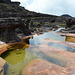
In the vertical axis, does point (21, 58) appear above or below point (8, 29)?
below

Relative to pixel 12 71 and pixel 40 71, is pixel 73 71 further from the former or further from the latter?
pixel 12 71

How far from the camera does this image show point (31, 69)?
7270 millimetres

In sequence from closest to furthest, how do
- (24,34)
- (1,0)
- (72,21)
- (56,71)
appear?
(56,71)
(24,34)
(72,21)
(1,0)

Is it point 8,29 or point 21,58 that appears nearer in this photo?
point 21,58

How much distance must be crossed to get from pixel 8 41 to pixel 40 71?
1174cm

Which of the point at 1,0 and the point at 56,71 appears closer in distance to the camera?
the point at 56,71

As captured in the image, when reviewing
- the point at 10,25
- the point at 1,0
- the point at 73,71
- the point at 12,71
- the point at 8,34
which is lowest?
the point at 12,71

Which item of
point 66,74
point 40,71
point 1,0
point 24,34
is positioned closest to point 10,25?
point 24,34

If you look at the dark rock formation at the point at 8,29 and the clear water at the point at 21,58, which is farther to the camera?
the dark rock formation at the point at 8,29

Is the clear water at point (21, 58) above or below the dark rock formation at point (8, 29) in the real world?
below

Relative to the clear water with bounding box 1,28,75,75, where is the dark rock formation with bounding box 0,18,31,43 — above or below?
above

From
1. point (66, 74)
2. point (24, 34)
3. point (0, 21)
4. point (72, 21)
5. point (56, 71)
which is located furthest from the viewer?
point (72, 21)

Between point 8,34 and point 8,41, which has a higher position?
point 8,34

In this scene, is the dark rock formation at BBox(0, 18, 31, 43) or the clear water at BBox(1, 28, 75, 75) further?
the dark rock formation at BBox(0, 18, 31, 43)
